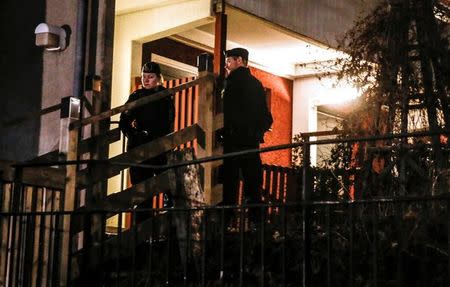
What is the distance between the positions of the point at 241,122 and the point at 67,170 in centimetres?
205

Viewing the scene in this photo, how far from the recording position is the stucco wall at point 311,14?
36.2ft

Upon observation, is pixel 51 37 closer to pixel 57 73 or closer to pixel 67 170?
pixel 57 73

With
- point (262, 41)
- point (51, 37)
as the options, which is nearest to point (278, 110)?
point (262, 41)

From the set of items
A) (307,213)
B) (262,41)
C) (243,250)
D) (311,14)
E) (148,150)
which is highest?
(311,14)

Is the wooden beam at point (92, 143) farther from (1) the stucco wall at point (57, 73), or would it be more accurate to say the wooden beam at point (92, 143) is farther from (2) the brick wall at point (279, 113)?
(2) the brick wall at point (279, 113)

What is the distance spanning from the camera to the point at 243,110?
28.7 ft

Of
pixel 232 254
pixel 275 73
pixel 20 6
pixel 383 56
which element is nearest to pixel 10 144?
pixel 20 6

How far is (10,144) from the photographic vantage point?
1035 cm

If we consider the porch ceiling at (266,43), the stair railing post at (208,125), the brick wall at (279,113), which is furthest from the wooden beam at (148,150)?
the brick wall at (279,113)

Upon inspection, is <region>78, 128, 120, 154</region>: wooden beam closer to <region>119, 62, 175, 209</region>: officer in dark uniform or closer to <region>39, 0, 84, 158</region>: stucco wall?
<region>119, 62, 175, 209</region>: officer in dark uniform

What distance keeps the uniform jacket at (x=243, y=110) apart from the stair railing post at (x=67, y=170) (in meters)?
1.72

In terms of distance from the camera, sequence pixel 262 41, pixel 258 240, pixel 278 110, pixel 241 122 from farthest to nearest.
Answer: pixel 278 110
pixel 262 41
pixel 241 122
pixel 258 240

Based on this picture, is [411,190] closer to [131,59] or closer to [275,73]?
[131,59]

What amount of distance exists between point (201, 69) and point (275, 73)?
258 inches
